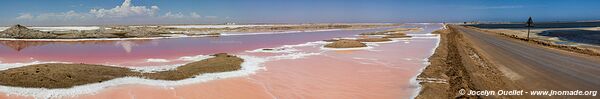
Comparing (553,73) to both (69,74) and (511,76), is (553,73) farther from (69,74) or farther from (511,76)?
(69,74)

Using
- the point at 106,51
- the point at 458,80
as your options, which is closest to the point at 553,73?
the point at 458,80

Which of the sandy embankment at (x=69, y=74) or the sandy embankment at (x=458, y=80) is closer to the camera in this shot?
the sandy embankment at (x=458, y=80)

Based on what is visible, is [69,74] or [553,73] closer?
[69,74]

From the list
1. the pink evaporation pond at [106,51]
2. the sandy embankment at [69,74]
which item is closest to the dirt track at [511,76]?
the sandy embankment at [69,74]

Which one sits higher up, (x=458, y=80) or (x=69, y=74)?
(x=69, y=74)

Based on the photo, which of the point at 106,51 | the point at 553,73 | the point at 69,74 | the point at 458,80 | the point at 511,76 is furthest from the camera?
the point at 106,51

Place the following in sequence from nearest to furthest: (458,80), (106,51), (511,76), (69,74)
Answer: (458,80), (69,74), (511,76), (106,51)

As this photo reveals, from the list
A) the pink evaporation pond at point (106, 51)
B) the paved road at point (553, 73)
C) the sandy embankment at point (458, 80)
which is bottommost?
the sandy embankment at point (458, 80)

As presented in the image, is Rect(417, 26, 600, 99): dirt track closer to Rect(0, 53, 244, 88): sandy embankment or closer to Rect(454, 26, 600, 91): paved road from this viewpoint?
Rect(454, 26, 600, 91): paved road

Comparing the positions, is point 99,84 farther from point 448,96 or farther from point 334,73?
point 448,96

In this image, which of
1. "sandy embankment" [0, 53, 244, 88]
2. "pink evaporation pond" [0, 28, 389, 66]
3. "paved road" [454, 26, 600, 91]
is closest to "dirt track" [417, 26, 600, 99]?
"paved road" [454, 26, 600, 91]

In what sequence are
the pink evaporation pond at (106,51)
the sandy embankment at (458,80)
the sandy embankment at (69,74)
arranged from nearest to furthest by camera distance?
the sandy embankment at (458,80), the sandy embankment at (69,74), the pink evaporation pond at (106,51)

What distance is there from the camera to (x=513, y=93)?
9.69 meters

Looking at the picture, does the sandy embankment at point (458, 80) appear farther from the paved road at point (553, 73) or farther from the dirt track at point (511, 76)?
the paved road at point (553, 73)
